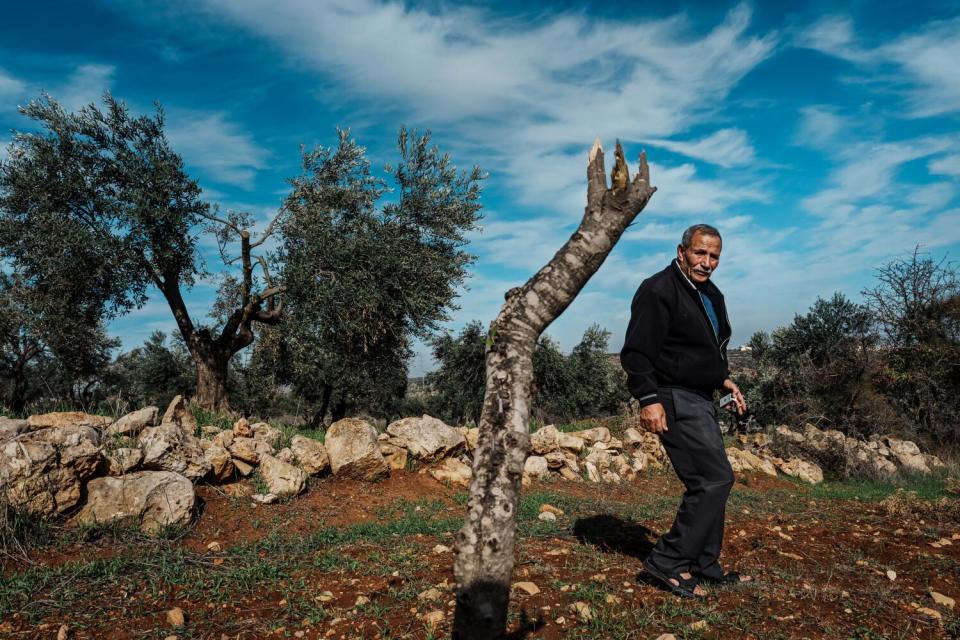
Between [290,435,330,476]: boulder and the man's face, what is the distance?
6.01 m

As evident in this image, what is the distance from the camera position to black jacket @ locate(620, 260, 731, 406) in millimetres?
3887

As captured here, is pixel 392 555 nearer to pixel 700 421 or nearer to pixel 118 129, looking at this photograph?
pixel 700 421

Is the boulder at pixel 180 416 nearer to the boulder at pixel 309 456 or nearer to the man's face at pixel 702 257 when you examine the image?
the boulder at pixel 309 456

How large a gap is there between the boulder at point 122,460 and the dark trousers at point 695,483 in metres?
5.68

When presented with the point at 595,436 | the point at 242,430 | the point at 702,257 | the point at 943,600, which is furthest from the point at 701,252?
the point at 595,436

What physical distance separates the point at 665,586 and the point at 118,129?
15.3 meters

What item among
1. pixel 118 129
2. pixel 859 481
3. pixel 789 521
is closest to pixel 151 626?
pixel 789 521

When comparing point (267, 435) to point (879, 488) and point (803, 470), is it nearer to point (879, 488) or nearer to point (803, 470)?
point (879, 488)

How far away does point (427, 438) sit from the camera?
9.35 m

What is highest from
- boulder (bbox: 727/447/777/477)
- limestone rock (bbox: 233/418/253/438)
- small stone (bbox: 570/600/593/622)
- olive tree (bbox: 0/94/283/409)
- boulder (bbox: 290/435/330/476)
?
olive tree (bbox: 0/94/283/409)

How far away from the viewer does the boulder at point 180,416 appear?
8086 millimetres

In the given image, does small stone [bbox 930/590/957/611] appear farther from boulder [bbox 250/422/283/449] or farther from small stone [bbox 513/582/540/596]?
boulder [bbox 250/422/283/449]

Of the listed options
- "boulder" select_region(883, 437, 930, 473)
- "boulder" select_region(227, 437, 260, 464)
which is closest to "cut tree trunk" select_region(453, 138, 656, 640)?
"boulder" select_region(227, 437, 260, 464)

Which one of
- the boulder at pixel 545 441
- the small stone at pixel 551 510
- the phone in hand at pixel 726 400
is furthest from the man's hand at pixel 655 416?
the boulder at pixel 545 441
